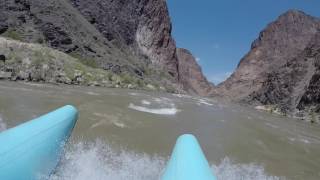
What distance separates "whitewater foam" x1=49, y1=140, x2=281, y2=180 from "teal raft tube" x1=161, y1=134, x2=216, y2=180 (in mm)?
1444

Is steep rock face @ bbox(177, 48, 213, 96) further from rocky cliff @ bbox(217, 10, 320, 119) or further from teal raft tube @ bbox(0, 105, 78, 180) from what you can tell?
teal raft tube @ bbox(0, 105, 78, 180)

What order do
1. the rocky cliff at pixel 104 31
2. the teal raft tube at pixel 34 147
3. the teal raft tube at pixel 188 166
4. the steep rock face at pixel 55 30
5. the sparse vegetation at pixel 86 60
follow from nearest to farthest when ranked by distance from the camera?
the teal raft tube at pixel 188 166, the teal raft tube at pixel 34 147, the steep rock face at pixel 55 30, the rocky cliff at pixel 104 31, the sparse vegetation at pixel 86 60

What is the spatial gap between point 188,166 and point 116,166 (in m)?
3.51

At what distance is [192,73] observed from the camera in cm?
18075

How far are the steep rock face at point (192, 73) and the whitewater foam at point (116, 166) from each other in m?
160

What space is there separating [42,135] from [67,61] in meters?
45.6

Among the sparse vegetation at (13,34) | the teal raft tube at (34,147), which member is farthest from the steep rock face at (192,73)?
the teal raft tube at (34,147)

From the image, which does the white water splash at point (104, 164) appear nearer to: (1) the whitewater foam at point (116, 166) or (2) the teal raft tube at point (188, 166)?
(1) the whitewater foam at point (116, 166)

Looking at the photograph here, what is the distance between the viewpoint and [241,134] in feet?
47.9

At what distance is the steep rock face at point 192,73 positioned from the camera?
6821 inches

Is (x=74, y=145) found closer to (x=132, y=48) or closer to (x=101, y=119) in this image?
(x=101, y=119)

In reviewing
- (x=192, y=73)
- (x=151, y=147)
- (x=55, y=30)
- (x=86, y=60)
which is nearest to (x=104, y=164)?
(x=151, y=147)

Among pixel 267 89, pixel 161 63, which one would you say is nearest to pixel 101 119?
pixel 267 89

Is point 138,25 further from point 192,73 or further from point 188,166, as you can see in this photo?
point 188,166
